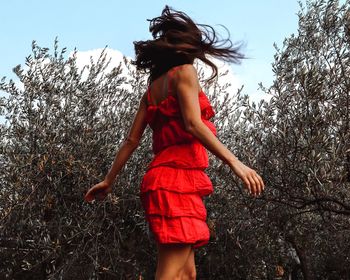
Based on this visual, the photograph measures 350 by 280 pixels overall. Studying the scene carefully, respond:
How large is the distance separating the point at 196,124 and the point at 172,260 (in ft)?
2.37

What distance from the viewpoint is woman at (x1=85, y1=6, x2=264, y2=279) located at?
3.02 m

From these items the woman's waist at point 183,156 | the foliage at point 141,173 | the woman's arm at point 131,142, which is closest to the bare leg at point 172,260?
the woman's waist at point 183,156

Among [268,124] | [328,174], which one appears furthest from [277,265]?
[328,174]

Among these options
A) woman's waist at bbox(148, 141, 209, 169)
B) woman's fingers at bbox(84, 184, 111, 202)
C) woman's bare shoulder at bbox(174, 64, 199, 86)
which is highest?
woman's bare shoulder at bbox(174, 64, 199, 86)

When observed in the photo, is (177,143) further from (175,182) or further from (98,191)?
(98,191)

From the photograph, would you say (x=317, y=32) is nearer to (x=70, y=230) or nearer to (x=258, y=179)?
(x=70, y=230)

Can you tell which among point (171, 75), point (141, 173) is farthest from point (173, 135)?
point (141, 173)

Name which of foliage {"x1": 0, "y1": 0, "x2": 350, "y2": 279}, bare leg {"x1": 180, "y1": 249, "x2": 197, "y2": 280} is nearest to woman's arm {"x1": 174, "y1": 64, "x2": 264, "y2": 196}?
bare leg {"x1": 180, "y1": 249, "x2": 197, "y2": 280}

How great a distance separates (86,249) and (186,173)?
4137 millimetres

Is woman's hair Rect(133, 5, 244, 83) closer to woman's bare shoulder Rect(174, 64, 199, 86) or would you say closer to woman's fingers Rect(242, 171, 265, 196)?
woman's bare shoulder Rect(174, 64, 199, 86)

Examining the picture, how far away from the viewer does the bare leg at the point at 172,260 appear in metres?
3.00

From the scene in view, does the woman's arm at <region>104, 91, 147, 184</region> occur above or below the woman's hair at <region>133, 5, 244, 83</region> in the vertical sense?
below

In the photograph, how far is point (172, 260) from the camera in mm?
3027

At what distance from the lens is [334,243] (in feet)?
26.0
